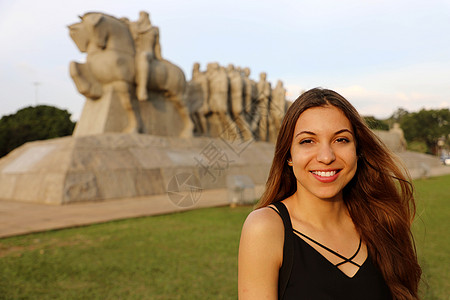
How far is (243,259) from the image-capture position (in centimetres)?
117

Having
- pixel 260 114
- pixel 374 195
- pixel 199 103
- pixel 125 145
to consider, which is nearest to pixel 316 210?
pixel 374 195

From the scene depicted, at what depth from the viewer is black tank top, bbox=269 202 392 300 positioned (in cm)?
117

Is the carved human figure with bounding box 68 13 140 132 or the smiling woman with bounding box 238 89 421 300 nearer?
the smiling woman with bounding box 238 89 421 300

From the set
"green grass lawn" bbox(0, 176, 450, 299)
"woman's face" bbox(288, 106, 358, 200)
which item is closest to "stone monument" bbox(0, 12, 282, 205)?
"green grass lawn" bbox(0, 176, 450, 299)

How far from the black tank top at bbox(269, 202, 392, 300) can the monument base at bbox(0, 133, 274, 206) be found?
674 centimetres

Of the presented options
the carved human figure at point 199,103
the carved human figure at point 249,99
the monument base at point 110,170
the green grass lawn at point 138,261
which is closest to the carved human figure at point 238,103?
the carved human figure at point 249,99

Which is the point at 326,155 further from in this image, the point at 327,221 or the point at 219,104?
the point at 219,104

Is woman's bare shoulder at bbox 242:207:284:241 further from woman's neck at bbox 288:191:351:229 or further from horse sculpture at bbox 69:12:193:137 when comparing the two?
horse sculpture at bbox 69:12:193:137

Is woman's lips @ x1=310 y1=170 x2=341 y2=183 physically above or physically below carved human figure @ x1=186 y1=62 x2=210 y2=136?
above

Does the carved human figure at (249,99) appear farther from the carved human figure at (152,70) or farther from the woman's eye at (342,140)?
the woman's eye at (342,140)

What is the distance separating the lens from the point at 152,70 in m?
12.7

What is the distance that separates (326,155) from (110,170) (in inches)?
334

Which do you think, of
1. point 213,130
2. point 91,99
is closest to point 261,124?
point 213,130

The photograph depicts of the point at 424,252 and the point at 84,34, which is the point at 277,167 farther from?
the point at 84,34
